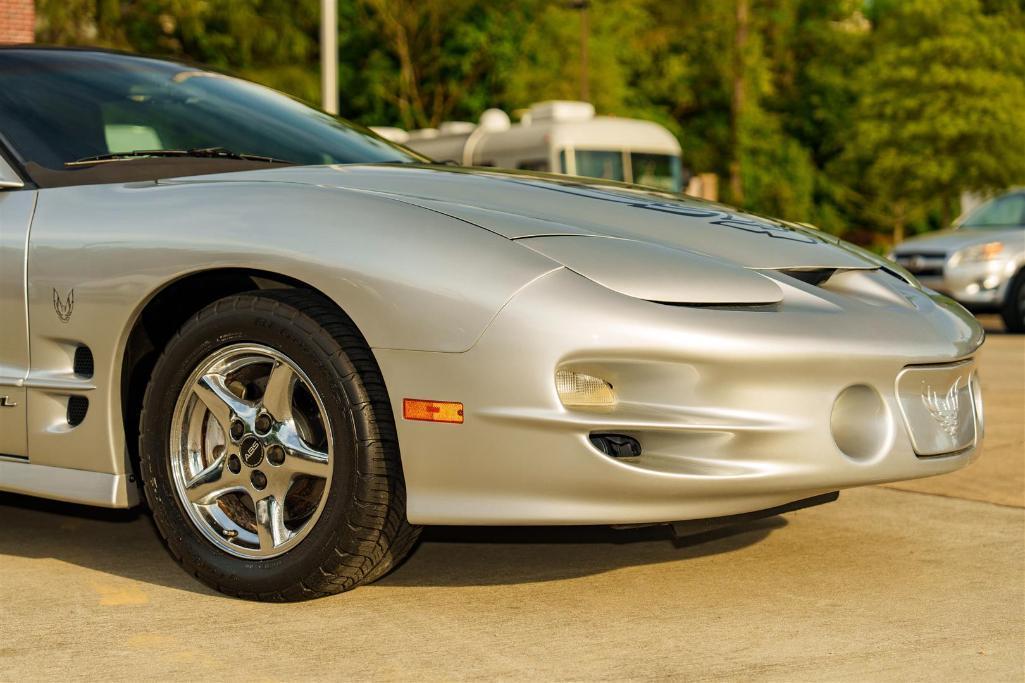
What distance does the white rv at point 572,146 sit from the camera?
1964 centimetres

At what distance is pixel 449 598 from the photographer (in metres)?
3.71

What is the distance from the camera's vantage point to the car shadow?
3945 millimetres

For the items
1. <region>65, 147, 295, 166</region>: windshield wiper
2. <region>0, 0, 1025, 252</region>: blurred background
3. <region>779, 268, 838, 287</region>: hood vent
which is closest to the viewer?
<region>779, 268, 838, 287</region>: hood vent

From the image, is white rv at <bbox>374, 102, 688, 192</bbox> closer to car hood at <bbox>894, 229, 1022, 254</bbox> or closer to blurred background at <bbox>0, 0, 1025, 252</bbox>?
blurred background at <bbox>0, 0, 1025, 252</bbox>

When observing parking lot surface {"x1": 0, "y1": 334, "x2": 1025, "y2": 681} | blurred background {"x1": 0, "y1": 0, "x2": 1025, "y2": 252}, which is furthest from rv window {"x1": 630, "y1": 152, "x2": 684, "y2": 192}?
parking lot surface {"x1": 0, "y1": 334, "x2": 1025, "y2": 681}

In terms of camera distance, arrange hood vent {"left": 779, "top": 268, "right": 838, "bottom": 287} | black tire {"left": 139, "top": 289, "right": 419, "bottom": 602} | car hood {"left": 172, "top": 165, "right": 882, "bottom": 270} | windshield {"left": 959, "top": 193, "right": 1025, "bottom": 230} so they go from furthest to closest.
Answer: windshield {"left": 959, "top": 193, "right": 1025, "bottom": 230}, hood vent {"left": 779, "top": 268, "right": 838, "bottom": 287}, car hood {"left": 172, "top": 165, "right": 882, "bottom": 270}, black tire {"left": 139, "top": 289, "right": 419, "bottom": 602}

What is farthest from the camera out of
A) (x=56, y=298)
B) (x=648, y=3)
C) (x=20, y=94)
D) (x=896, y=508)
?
(x=648, y=3)

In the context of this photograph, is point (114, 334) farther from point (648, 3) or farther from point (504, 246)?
point (648, 3)

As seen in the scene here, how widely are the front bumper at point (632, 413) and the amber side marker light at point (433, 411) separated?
0.05ft

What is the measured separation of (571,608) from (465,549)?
0.76 m

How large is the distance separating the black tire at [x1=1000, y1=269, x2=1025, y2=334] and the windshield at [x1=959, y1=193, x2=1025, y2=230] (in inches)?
32.6

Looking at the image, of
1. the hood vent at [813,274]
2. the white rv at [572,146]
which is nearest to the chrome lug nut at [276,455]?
the hood vent at [813,274]

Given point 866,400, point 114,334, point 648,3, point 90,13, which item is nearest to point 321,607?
point 114,334

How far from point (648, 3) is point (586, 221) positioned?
5360 cm
